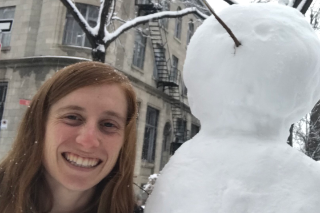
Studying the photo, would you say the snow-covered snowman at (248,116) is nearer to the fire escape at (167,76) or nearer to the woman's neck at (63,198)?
the woman's neck at (63,198)

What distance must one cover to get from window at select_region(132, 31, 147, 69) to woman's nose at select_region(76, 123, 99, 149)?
1319cm

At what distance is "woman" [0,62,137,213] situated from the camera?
1438mm

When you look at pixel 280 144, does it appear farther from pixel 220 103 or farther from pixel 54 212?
pixel 54 212

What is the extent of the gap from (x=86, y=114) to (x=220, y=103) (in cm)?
60

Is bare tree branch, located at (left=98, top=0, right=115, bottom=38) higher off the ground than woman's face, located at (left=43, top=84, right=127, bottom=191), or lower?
higher

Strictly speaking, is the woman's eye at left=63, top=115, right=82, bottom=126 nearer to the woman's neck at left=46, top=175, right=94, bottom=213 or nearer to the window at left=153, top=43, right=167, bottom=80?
the woman's neck at left=46, top=175, right=94, bottom=213

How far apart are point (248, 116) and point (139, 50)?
1385cm

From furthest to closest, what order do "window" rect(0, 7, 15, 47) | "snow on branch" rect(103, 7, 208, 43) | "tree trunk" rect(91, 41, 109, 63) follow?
1. "window" rect(0, 7, 15, 47)
2. "snow on branch" rect(103, 7, 208, 43)
3. "tree trunk" rect(91, 41, 109, 63)

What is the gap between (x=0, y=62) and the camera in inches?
497

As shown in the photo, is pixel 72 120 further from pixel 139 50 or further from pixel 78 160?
pixel 139 50

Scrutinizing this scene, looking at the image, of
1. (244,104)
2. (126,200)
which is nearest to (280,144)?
(244,104)

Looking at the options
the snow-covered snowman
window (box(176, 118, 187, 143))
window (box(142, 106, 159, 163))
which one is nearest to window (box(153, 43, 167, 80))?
window (box(142, 106, 159, 163))

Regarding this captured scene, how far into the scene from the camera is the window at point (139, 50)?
48.0 ft

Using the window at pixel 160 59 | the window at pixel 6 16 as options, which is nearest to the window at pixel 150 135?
the window at pixel 160 59
